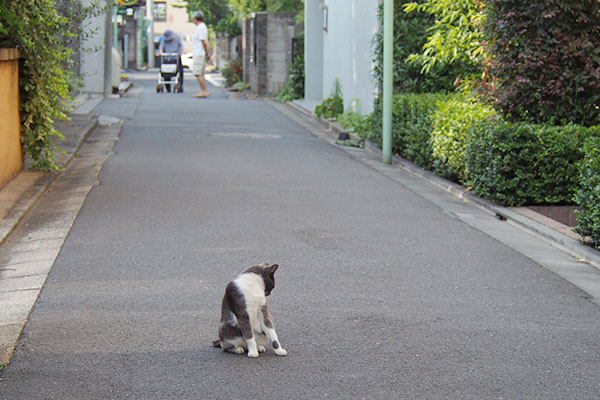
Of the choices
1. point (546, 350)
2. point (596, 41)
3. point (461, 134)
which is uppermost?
point (596, 41)

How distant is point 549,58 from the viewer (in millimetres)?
11289

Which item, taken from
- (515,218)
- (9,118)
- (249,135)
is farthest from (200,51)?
(515,218)

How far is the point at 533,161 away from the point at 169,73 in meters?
22.5

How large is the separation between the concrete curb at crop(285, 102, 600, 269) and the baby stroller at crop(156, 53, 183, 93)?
670 inches

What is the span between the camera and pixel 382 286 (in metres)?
6.86

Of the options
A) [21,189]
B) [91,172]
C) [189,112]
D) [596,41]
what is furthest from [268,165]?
[189,112]

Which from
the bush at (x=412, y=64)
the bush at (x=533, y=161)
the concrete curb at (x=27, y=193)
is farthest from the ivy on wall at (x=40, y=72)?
the bush at (x=412, y=64)

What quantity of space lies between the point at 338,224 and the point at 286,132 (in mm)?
10296

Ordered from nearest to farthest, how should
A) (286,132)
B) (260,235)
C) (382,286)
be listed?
(382,286) < (260,235) < (286,132)

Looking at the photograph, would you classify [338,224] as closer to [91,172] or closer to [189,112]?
[91,172]

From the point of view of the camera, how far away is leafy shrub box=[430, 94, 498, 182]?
461 inches

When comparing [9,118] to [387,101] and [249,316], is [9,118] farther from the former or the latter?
[249,316]

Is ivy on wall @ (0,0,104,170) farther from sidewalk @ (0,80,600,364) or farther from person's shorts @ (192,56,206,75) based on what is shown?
person's shorts @ (192,56,206,75)

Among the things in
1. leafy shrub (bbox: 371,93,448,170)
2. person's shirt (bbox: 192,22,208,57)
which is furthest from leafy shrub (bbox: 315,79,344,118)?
person's shirt (bbox: 192,22,208,57)
